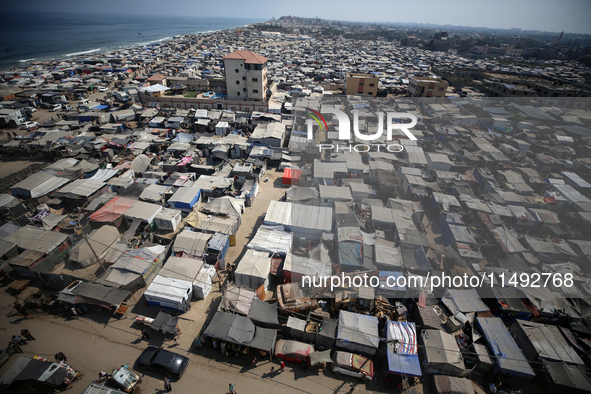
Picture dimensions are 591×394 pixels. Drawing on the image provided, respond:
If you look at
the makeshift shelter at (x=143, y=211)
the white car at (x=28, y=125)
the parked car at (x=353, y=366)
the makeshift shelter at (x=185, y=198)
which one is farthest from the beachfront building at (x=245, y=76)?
the parked car at (x=353, y=366)

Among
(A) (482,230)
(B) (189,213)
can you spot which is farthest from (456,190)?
(B) (189,213)

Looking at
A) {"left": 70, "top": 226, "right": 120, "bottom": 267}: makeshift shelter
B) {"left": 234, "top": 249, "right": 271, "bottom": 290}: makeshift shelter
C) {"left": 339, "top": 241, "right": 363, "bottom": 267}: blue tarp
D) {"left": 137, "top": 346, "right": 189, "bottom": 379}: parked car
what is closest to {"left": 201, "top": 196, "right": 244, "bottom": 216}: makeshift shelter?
{"left": 234, "top": 249, "right": 271, "bottom": 290}: makeshift shelter

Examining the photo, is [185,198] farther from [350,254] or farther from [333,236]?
[350,254]

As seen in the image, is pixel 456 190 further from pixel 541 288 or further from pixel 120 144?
pixel 120 144

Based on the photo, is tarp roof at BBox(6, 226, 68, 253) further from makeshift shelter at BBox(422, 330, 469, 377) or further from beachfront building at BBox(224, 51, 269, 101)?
beachfront building at BBox(224, 51, 269, 101)

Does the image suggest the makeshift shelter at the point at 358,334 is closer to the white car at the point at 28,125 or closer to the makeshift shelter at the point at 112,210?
the makeshift shelter at the point at 112,210

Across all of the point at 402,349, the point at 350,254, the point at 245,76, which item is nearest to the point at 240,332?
the point at 402,349
